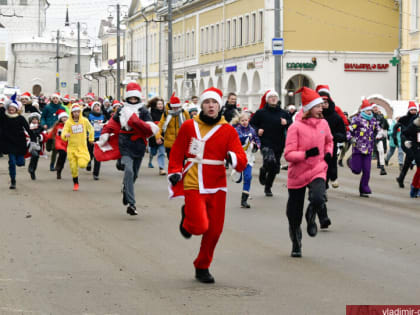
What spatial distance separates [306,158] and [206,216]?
175 centimetres

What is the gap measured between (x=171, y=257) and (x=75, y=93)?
4784 inches

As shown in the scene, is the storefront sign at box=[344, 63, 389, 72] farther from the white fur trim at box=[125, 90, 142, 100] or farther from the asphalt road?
the white fur trim at box=[125, 90, 142, 100]

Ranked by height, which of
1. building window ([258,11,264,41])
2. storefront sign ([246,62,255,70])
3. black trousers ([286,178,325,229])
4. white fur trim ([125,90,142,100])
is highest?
building window ([258,11,264,41])

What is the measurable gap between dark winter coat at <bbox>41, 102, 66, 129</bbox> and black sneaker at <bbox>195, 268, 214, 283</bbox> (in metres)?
17.2

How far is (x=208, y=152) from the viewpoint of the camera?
28.5ft

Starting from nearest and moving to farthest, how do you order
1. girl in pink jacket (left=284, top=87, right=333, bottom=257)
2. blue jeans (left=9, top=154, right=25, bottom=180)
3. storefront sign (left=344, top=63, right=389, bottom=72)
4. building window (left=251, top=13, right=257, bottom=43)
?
girl in pink jacket (left=284, top=87, right=333, bottom=257) → blue jeans (left=9, top=154, right=25, bottom=180) → storefront sign (left=344, top=63, right=389, bottom=72) → building window (left=251, top=13, right=257, bottom=43)

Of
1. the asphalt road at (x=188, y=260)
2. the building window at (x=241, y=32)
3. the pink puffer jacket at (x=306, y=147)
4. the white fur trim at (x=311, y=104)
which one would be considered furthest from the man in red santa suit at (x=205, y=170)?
the building window at (x=241, y=32)

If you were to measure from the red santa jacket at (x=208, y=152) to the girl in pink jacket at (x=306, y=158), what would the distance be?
1299mm

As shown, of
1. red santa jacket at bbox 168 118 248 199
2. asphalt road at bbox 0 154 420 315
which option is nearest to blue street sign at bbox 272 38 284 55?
asphalt road at bbox 0 154 420 315

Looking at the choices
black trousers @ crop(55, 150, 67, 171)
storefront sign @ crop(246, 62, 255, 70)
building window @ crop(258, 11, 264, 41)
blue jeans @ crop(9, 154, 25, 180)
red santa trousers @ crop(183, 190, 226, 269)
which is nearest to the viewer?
red santa trousers @ crop(183, 190, 226, 269)

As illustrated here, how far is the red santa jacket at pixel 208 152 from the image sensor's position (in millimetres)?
8641

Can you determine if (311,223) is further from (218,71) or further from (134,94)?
(218,71)

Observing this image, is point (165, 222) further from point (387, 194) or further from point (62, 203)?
point (387, 194)

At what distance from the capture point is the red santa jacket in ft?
28.3
